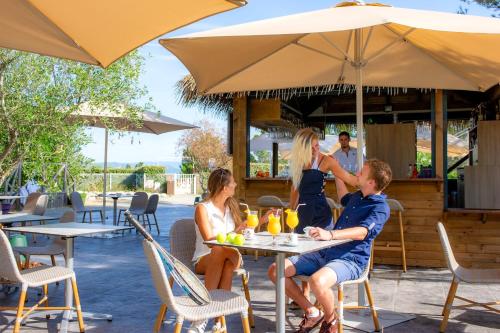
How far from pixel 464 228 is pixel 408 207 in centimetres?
71

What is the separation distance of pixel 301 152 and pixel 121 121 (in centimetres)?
628

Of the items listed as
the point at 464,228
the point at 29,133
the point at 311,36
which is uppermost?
the point at 311,36

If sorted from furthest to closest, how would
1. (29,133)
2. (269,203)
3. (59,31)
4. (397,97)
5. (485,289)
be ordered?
(397,97), (29,133), (269,203), (485,289), (59,31)

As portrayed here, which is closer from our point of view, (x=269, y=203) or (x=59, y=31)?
(x=59, y=31)

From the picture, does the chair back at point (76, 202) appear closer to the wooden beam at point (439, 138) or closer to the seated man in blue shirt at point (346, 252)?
the wooden beam at point (439, 138)

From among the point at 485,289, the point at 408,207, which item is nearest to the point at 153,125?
the point at 408,207

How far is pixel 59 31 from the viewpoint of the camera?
10.6ft

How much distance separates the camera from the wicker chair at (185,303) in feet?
8.54

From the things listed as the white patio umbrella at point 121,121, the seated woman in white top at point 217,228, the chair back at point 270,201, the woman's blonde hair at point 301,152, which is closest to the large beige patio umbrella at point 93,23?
the seated woman in white top at point 217,228

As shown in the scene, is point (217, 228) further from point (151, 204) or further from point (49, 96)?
point (151, 204)

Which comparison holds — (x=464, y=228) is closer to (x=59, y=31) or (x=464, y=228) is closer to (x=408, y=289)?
(x=408, y=289)

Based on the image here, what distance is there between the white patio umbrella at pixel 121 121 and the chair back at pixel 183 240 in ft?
16.8

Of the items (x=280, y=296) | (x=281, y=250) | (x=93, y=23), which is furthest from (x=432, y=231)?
(x=93, y=23)

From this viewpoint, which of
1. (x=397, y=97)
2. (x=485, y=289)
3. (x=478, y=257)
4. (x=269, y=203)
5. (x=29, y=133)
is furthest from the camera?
(x=397, y=97)
